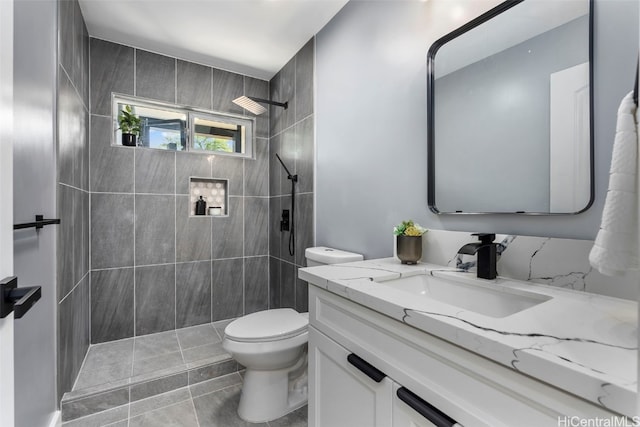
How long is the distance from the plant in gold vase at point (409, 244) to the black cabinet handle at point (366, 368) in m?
0.52

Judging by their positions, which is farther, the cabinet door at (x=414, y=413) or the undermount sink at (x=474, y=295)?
the undermount sink at (x=474, y=295)

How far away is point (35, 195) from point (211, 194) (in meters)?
1.61

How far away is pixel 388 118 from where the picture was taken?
→ 5.29 feet

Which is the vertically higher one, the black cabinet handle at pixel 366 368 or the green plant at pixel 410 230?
the green plant at pixel 410 230

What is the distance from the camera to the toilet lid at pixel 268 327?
5.22 ft

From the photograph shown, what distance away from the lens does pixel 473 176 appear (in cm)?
123

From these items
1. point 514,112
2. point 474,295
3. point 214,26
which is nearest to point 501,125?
point 514,112

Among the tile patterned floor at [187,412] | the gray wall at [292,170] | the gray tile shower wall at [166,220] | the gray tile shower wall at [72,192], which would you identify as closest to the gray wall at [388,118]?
the gray wall at [292,170]

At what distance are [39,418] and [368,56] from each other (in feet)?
7.97

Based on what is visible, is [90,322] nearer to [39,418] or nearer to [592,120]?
[39,418]

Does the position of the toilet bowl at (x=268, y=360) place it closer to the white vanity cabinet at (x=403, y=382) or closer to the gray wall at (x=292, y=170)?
the white vanity cabinet at (x=403, y=382)

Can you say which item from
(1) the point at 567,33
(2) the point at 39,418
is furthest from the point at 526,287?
(2) the point at 39,418

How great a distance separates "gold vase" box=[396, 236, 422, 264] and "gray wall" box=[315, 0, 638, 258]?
0.15 meters

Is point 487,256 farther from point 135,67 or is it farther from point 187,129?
→ point 135,67
